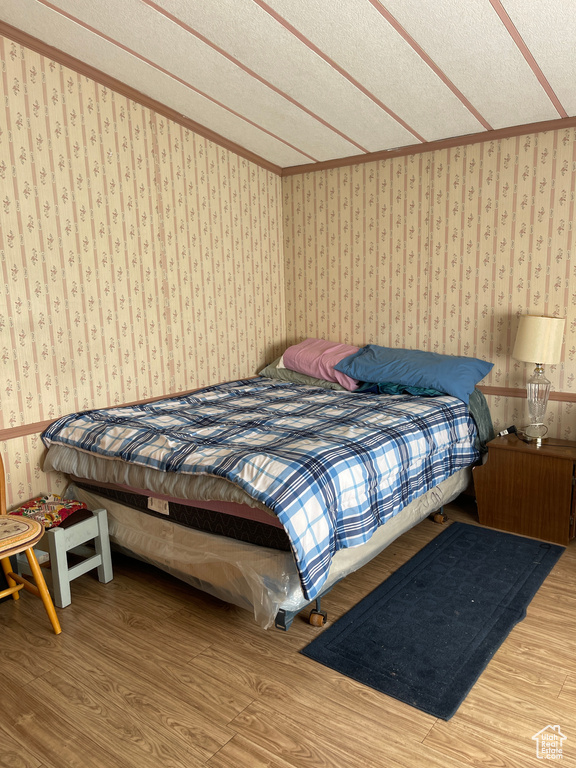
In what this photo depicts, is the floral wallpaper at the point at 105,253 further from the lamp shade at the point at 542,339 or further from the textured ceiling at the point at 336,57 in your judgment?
the lamp shade at the point at 542,339

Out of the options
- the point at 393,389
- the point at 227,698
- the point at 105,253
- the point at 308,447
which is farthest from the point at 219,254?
the point at 227,698

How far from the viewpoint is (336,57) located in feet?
8.75

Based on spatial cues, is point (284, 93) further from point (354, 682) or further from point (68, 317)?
point (354, 682)

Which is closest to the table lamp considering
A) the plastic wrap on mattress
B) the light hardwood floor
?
the plastic wrap on mattress

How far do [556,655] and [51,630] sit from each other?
6.27 ft

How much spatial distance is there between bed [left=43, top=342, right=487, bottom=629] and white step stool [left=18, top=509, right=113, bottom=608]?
0.33ft

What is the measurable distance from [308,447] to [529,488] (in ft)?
4.80

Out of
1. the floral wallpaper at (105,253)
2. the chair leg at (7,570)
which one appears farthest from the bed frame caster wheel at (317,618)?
the floral wallpaper at (105,253)

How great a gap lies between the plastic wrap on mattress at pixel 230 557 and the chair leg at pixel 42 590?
46 centimetres

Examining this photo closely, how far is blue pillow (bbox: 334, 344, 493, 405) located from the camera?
3.30 metres

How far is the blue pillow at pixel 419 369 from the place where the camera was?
3297 millimetres

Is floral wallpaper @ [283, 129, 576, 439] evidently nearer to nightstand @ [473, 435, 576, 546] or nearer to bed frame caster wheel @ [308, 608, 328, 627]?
nightstand @ [473, 435, 576, 546]

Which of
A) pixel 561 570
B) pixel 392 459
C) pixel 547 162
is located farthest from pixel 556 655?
pixel 547 162

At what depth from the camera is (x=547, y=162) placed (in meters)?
3.23
